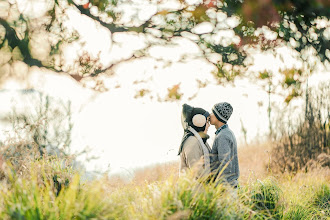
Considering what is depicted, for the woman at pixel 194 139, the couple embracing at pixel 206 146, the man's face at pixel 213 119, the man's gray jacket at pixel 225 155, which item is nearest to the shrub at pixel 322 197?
the man's gray jacket at pixel 225 155

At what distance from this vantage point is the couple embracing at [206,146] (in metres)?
4.49

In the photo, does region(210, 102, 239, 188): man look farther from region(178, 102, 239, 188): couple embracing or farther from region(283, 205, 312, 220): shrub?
region(283, 205, 312, 220): shrub

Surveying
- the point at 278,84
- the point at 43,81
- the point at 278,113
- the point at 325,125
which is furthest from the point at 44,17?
the point at 325,125

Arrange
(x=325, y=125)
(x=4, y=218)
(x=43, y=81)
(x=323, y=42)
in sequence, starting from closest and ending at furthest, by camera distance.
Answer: (x=4, y=218), (x=43, y=81), (x=323, y=42), (x=325, y=125)

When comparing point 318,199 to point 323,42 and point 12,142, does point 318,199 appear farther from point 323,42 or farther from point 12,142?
point 12,142

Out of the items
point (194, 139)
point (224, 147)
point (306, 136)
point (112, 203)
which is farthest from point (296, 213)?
point (306, 136)

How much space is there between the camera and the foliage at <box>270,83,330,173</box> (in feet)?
36.0

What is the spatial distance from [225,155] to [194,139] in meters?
0.40

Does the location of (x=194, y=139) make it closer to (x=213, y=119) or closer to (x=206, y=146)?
(x=206, y=146)

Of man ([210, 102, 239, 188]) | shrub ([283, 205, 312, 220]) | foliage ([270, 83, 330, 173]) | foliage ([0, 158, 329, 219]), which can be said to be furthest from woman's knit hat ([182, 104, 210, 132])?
foliage ([270, 83, 330, 173])

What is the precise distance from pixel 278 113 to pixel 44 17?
6956mm

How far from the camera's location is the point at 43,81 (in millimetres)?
8180

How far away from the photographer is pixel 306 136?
37.3 feet

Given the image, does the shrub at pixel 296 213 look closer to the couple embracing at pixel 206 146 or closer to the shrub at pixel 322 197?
the couple embracing at pixel 206 146
